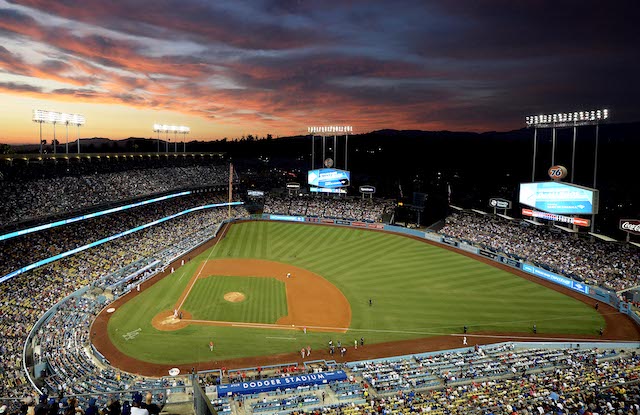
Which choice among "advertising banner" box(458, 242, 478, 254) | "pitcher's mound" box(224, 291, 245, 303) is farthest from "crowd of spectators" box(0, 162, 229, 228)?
"advertising banner" box(458, 242, 478, 254)

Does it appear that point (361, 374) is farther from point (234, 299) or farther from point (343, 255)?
point (343, 255)

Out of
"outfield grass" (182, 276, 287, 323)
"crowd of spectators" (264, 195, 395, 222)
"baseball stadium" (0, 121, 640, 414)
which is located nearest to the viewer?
"baseball stadium" (0, 121, 640, 414)

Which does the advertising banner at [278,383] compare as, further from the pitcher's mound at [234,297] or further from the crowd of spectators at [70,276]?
the pitcher's mound at [234,297]

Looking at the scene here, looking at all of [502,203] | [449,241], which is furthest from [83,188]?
[502,203]

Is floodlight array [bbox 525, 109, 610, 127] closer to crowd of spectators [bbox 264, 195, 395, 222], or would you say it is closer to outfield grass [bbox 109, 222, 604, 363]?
outfield grass [bbox 109, 222, 604, 363]

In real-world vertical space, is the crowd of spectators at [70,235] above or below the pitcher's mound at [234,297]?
above

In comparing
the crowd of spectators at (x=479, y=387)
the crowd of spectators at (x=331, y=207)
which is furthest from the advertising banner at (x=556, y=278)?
the crowd of spectators at (x=331, y=207)

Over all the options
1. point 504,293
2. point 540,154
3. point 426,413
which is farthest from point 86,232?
point 540,154

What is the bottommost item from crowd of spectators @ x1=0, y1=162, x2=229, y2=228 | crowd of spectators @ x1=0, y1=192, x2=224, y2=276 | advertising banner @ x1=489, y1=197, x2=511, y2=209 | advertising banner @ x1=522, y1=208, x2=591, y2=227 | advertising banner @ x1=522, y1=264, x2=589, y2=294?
advertising banner @ x1=522, y1=264, x2=589, y2=294
